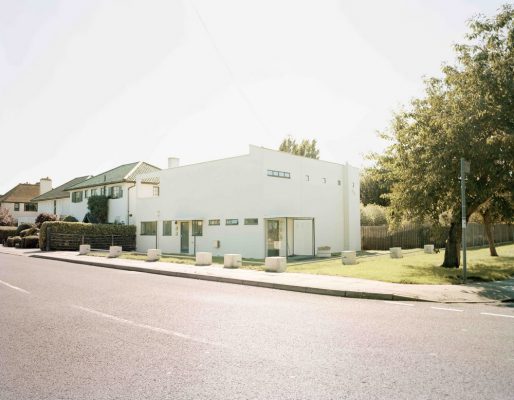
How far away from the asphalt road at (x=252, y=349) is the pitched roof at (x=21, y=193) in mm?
67804

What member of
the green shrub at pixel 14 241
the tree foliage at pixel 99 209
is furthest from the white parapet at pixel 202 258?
the green shrub at pixel 14 241

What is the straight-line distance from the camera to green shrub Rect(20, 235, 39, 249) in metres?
37.9

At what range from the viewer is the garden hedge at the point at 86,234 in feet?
111

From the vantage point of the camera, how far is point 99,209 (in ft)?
141

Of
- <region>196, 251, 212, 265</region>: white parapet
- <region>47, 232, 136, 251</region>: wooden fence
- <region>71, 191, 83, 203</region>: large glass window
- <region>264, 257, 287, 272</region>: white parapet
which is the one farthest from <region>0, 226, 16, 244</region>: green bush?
<region>264, 257, 287, 272</region>: white parapet

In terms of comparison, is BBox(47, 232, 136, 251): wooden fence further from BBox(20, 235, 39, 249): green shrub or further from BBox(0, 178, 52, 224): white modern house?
BBox(0, 178, 52, 224): white modern house

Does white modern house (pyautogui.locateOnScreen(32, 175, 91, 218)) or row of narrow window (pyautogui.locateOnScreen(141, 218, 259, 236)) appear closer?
row of narrow window (pyautogui.locateOnScreen(141, 218, 259, 236))

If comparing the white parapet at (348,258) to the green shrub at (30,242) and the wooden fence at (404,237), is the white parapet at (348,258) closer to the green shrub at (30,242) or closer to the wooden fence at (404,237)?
the wooden fence at (404,237)

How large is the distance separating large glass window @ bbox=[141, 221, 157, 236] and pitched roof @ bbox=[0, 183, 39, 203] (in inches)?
1661

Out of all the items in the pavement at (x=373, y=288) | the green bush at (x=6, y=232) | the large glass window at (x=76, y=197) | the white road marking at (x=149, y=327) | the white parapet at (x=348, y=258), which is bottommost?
the pavement at (x=373, y=288)

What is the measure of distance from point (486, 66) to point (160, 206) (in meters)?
26.1

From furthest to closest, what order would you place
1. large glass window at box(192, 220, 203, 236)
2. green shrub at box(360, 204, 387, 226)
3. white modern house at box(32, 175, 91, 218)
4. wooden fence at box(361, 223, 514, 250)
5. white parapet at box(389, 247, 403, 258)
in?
white modern house at box(32, 175, 91, 218) → green shrub at box(360, 204, 387, 226) → wooden fence at box(361, 223, 514, 250) → large glass window at box(192, 220, 203, 236) → white parapet at box(389, 247, 403, 258)

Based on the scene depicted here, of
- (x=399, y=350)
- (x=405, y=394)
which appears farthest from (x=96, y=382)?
(x=399, y=350)

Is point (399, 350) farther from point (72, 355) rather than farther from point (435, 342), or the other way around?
point (72, 355)
